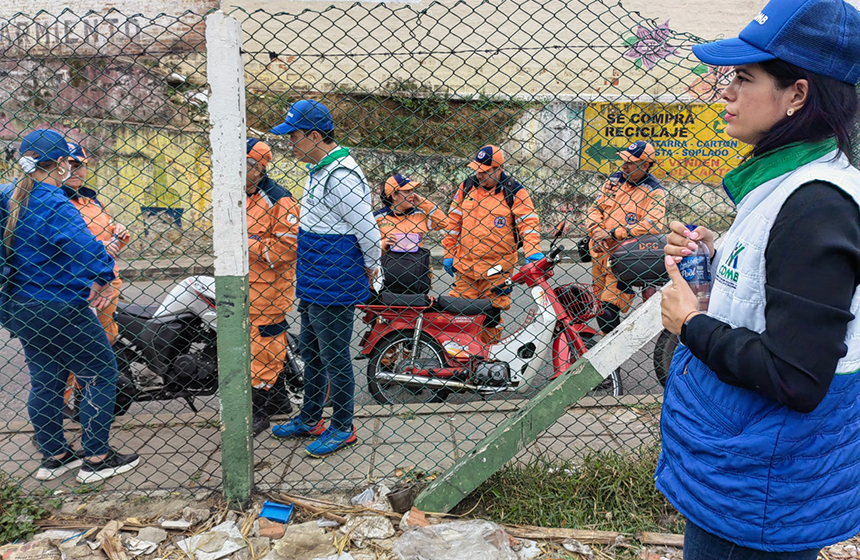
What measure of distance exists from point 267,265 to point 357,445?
52.9 inches

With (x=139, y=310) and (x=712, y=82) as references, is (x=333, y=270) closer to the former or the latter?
(x=139, y=310)

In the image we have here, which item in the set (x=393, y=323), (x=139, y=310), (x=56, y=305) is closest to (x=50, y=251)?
Result: (x=56, y=305)

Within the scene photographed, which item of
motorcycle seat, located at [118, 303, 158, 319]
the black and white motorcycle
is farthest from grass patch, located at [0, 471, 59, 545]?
motorcycle seat, located at [118, 303, 158, 319]

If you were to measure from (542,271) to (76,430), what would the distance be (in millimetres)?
3167

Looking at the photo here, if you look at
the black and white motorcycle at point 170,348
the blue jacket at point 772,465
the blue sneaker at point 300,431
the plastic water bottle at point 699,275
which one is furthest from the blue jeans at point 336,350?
the blue jacket at point 772,465

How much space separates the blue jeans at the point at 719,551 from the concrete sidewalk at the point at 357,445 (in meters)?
1.52

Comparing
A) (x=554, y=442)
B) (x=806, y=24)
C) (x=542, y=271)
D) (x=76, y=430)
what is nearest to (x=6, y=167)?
(x=76, y=430)

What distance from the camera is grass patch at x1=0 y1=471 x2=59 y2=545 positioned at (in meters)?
2.62

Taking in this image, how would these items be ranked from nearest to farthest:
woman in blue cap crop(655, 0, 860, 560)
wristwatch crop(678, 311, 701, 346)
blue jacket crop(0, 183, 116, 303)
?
1. woman in blue cap crop(655, 0, 860, 560)
2. wristwatch crop(678, 311, 701, 346)
3. blue jacket crop(0, 183, 116, 303)

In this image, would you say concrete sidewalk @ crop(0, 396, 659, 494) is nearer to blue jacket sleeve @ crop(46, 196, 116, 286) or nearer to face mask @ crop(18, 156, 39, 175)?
blue jacket sleeve @ crop(46, 196, 116, 286)

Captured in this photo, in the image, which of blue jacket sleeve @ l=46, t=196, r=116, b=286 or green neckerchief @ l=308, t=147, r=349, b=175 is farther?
green neckerchief @ l=308, t=147, r=349, b=175

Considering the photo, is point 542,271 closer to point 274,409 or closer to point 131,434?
point 274,409

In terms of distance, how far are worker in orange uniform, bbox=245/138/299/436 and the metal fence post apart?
1.09m

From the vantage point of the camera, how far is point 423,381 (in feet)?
13.5
